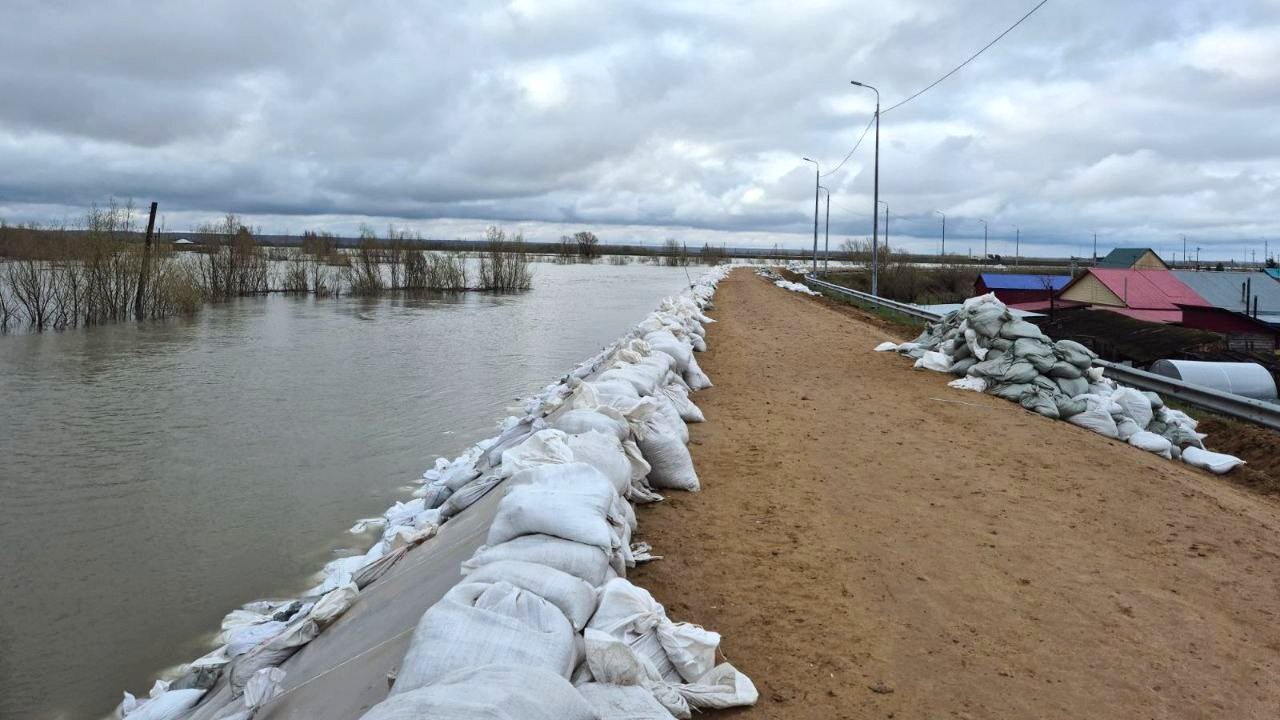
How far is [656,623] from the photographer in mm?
2816

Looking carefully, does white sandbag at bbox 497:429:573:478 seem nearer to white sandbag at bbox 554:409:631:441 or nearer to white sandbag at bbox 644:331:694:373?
white sandbag at bbox 554:409:631:441

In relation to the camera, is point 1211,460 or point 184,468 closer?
point 1211,460

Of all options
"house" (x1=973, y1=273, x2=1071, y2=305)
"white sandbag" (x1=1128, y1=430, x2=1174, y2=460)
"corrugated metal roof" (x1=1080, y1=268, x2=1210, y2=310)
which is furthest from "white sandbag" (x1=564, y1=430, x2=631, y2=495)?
"house" (x1=973, y1=273, x2=1071, y2=305)

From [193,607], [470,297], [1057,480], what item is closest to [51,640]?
[193,607]

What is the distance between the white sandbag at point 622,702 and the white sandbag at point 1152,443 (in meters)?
5.88

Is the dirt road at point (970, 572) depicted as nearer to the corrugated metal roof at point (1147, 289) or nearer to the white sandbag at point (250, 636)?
the white sandbag at point (250, 636)

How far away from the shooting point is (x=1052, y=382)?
8.06 metres

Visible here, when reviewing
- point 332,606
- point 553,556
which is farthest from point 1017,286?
point 332,606

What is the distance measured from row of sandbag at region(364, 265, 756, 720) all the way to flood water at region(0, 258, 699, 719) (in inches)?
83.7

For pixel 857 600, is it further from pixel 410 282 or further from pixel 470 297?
pixel 410 282

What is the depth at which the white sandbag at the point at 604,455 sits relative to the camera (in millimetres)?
4242

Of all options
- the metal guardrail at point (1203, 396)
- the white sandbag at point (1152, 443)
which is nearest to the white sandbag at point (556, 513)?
the white sandbag at point (1152, 443)

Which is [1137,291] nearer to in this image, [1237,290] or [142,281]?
[1237,290]

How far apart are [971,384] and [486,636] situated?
732 cm
